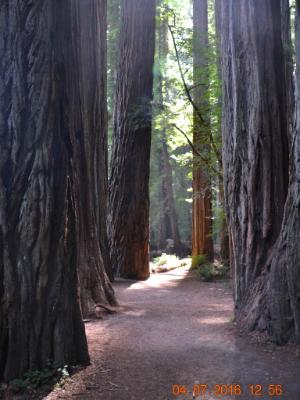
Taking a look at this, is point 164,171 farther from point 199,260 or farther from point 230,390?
point 230,390

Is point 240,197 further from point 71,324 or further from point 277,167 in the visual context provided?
point 71,324

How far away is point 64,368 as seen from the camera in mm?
4328

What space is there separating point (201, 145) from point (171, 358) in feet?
28.6

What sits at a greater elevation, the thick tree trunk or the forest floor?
the thick tree trunk

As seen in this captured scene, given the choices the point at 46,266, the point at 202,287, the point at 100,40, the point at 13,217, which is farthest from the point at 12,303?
the point at 202,287

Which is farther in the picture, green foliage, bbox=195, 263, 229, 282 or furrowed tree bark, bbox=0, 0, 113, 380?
green foliage, bbox=195, 263, 229, 282

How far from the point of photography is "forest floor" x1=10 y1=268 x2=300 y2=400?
4.12m

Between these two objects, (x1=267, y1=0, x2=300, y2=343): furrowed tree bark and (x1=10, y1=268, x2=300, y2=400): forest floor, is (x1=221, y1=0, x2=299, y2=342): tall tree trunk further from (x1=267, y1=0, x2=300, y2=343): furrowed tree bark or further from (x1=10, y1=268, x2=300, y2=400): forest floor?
(x1=10, y1=268, x2=300, y2=400): forest floor

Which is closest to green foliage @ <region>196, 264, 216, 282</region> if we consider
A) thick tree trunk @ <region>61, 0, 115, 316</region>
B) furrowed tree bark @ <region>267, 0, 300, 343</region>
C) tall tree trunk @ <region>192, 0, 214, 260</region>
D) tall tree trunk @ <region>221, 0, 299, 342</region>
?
tall tree trunk @ <region>192, 0, 214, 260</region>

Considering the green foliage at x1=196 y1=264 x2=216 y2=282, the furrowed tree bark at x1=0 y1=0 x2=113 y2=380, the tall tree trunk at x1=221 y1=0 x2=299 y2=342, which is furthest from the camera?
the green foliage at x1=196 y1=264 x2=216 y2=282

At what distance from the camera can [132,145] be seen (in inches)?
505

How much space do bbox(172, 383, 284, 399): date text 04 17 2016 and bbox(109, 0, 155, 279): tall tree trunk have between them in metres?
8.57

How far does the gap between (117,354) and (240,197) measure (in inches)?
108

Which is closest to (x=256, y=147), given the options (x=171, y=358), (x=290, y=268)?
(x=290, y=268)
